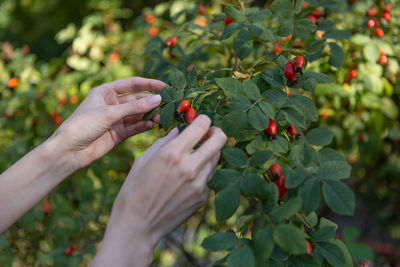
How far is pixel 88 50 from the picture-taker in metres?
3.03

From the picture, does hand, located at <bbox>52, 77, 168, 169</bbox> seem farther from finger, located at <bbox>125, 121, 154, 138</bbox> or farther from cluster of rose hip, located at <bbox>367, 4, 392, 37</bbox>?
cluster of rose hip, located at <bbox>367, 4, 392, 37</bbox>

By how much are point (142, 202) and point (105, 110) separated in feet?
1.57

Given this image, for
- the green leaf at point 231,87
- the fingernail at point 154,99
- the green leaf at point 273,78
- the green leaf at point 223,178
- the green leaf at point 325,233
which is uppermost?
the green leaf at point 231,87

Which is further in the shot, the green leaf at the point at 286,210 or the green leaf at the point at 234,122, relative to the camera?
the green leaf at the point at 234,122

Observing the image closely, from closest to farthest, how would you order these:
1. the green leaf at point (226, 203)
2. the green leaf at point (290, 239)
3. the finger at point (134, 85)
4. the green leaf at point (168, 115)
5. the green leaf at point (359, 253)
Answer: the green leaf at point (290, 239)
the green leaf at point (226, 203)
the green leaf at point (168, 115)
the finger at point (134, 85)
the green leaf at point (359, 253)

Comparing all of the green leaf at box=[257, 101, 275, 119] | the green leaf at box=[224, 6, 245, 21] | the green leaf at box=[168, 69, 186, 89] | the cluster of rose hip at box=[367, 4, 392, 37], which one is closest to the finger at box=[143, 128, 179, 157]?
the green leaf at box=[168, 69, 186, 89]

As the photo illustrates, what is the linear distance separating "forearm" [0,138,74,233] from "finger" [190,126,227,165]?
2.21ft

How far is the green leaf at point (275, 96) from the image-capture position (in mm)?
1047

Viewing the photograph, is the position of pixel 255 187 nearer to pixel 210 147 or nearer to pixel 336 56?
pixel 210 147

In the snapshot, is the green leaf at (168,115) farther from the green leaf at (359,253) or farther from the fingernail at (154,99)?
the green leaf at (359,253)

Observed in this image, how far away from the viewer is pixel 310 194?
0.85 meters

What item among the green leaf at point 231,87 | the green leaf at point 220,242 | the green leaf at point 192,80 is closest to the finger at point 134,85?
the green leaf at point 192,80

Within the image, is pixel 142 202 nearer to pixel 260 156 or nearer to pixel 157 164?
pixel 157 164

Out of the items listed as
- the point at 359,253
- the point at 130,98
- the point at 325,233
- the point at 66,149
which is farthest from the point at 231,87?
the point at 359,253
